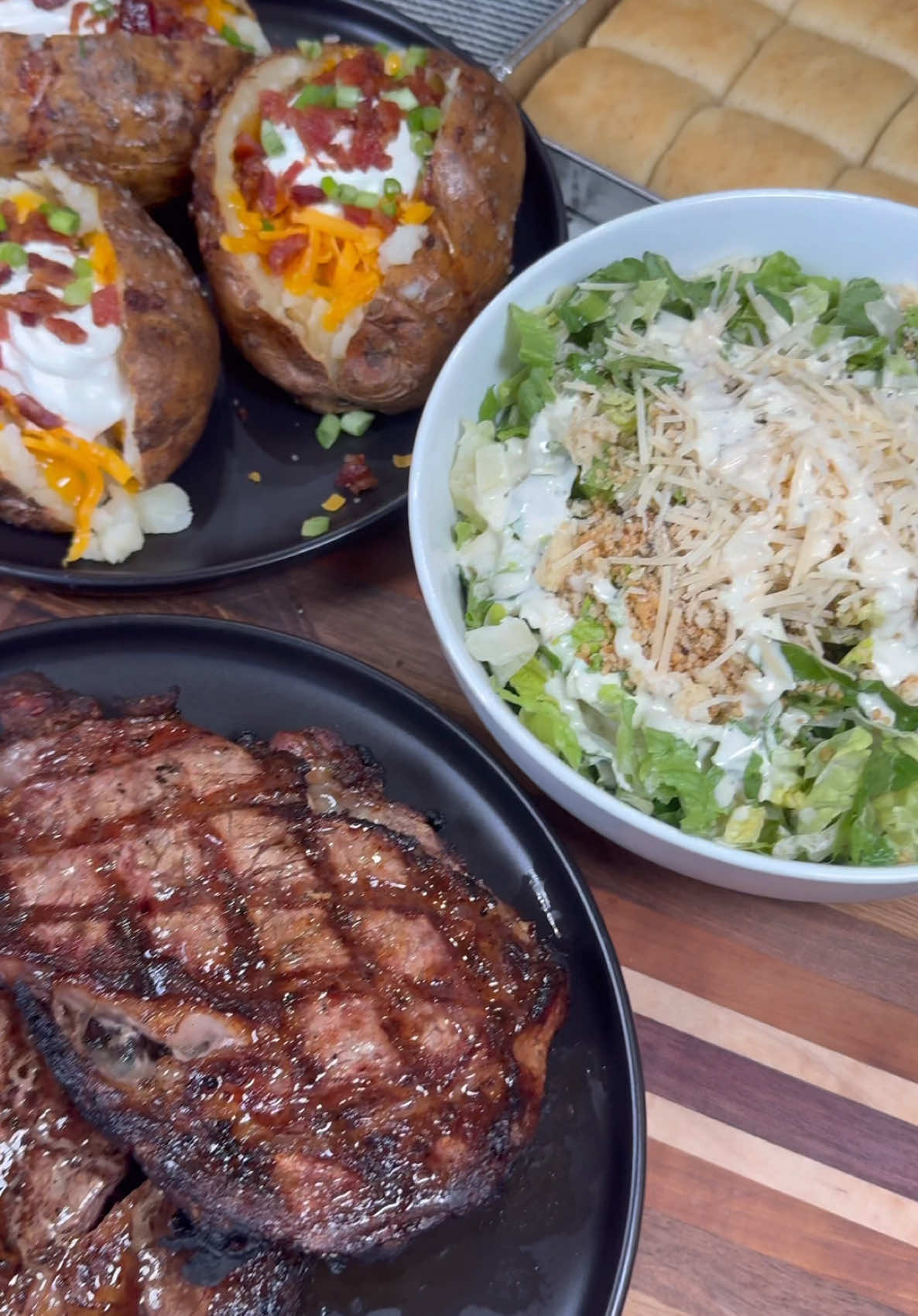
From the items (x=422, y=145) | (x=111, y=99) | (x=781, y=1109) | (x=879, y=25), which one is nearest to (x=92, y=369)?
(x=111, y=99)

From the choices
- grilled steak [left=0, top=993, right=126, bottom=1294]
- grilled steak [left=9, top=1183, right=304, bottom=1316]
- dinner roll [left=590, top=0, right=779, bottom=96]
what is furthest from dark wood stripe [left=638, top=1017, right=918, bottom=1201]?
dinner roll [left=590, top=0, right=779, bottom=96]

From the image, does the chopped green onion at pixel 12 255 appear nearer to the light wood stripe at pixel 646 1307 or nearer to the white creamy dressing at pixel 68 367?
the white creamy dressing at pixel 68 367

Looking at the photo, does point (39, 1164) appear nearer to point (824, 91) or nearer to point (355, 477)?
point (355, 477)

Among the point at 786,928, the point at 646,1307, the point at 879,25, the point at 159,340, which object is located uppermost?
the point at 879,25

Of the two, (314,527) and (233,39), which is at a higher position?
(233,39)

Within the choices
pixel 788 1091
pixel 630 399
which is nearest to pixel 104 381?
pixel 630 399

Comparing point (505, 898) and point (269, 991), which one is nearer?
point (269, 991)

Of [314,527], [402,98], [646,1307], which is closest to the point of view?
[646,1307]

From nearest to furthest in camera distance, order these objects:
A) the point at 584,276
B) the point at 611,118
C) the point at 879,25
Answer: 1. the point at 584,276
2. the point at 611,118
3. the point at 879,25
